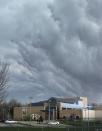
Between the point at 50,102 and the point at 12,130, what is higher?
the point at 50,102

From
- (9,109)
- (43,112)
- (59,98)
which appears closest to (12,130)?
(43,112)

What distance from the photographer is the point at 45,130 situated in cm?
6331

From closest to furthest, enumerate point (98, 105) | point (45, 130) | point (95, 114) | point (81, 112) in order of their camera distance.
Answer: point (45, 130) < point (81, 112) < point (95, 114) < point (98, 105)

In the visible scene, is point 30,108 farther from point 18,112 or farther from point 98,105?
point 98,105

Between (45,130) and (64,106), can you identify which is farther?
(64,106)

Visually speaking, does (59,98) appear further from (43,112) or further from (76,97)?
(43,112)

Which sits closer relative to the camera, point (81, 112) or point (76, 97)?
point (81, 112)

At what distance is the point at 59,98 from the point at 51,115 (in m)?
33.1

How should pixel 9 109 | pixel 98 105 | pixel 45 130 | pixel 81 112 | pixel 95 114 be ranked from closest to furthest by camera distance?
1. pixel 45 130
2. pixel 81 112
3. pixel 95 114
4. pixel 9 109
5. pixel 98 105

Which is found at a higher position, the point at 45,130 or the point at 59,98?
the point at 59,98

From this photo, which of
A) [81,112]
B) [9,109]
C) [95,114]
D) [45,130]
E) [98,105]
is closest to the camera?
[45,130]

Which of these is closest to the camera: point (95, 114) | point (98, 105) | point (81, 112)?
point (81, 112)

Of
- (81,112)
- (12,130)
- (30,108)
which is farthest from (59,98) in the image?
(12,130)

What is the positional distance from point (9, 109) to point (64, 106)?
26.5m
